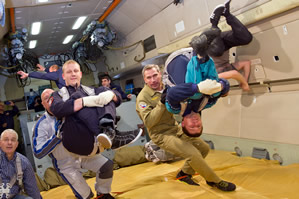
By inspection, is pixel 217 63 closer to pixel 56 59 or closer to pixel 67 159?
pixel 67 159

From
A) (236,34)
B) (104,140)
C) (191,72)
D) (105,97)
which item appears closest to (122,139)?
(104,140)

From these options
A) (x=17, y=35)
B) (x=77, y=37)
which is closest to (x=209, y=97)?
(x=17, y=35)

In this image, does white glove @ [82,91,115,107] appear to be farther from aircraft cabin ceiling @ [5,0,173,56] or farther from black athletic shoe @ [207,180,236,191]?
aircraft cabin ceiling @ [5,0,173,56]

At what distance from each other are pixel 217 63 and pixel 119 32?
4471 millimetres

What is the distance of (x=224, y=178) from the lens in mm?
3842

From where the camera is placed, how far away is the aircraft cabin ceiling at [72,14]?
5.89 m

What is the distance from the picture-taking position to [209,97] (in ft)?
8.82

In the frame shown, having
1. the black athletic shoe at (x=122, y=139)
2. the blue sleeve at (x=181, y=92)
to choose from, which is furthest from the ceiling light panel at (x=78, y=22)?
the blue sleeve at (x=181, y=92)

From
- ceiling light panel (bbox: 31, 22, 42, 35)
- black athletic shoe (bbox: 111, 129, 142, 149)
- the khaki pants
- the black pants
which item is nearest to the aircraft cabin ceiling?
ceiling light panel (bbox: 31, 22, 42, 35)

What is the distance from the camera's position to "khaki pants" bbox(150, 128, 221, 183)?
3316mm

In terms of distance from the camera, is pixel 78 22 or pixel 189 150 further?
pixel 78 22

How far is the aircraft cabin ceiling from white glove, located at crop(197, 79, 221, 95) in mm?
3546

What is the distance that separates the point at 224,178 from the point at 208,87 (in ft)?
5.85

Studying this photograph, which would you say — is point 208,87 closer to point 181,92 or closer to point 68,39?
point 181,92
